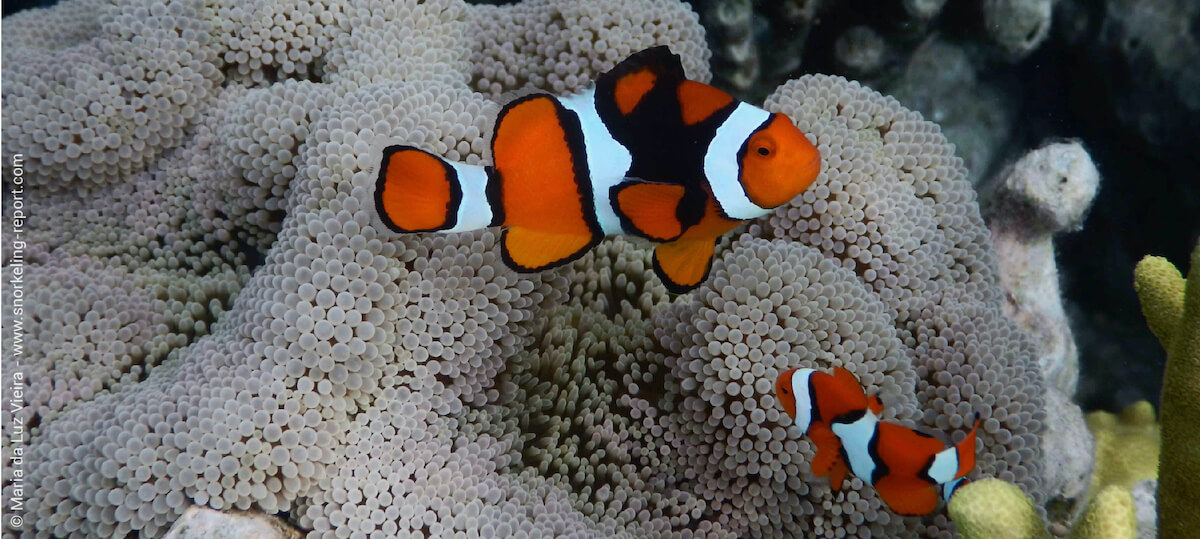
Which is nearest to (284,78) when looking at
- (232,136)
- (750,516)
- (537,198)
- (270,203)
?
(232,136)

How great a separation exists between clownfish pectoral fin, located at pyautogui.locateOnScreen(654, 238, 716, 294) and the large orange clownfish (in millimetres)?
49

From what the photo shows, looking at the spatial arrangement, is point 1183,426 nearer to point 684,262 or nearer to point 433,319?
point 684,262

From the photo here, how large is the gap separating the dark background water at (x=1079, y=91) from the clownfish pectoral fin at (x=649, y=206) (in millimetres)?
1644

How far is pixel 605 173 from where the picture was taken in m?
1.10

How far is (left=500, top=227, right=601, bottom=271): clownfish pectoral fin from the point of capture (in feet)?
3.75

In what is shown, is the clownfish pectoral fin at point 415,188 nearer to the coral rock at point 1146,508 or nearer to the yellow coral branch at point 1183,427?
the yellow coral branch at point 1183,427

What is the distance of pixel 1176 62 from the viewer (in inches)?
99.5

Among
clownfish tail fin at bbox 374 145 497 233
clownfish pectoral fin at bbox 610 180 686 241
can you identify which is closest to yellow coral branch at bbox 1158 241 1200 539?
clownfish pectoral fin at bbox 610 180 686 241

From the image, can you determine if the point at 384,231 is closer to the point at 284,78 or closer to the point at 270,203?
the point at 270,203

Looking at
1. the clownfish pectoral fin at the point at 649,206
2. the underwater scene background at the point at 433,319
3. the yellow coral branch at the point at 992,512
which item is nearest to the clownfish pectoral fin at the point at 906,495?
the underwater scene background at the point at 433,319

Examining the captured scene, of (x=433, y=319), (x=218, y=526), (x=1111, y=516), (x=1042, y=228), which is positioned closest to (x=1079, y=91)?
(x=1042, y=228)

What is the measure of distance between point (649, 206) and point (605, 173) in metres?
0.09

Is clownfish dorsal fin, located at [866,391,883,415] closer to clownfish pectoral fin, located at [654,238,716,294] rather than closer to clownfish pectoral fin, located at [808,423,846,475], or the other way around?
clownfish pectoral fin, located at [808,423,846,475]

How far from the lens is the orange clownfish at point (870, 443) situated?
1247 mm
